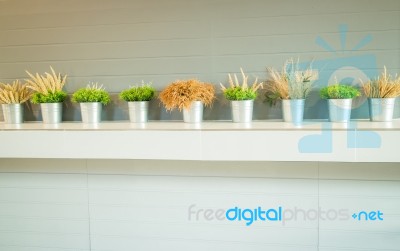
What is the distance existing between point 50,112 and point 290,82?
1.44 m

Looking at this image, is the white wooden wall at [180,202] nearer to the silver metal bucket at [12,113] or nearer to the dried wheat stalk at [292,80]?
the silver metal bucket at [12,113]

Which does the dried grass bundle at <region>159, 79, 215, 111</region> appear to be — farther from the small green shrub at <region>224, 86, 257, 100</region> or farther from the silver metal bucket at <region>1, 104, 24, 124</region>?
the silver metal bucket at <region>1, 104, 24, 124</region>

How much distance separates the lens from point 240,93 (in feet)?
6.44

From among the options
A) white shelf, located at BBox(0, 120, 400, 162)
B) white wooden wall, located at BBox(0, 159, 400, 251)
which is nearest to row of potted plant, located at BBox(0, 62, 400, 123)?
white shelf, located at BBox(0, 120, 400, 162)

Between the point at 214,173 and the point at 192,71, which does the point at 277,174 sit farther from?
the point at 192,71

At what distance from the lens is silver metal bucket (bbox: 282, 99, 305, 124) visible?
76.5 inches

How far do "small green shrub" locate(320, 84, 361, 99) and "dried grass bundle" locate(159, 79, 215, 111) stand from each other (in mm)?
637

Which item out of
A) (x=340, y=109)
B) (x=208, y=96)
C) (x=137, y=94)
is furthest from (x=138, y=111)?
(x=340, y=109)

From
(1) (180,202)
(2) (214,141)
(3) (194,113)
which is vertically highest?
(3) (194,113)

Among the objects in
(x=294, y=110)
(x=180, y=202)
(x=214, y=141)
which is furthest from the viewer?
(x=180, y=202)

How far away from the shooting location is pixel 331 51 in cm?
203

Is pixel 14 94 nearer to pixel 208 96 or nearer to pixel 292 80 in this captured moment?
pixel 208 96

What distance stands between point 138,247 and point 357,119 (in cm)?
154

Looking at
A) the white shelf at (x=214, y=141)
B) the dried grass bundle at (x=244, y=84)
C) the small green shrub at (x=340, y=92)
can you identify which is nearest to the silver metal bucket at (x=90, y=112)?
the white shelf at (x=214, y=141)
